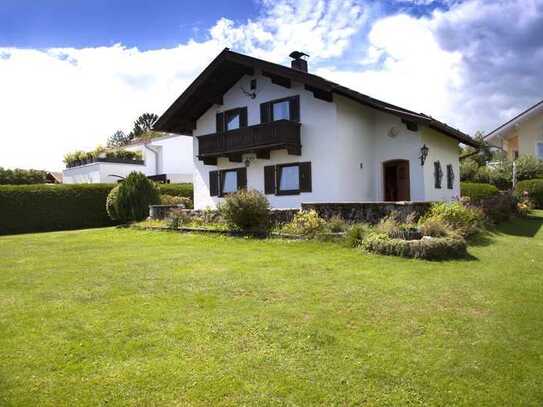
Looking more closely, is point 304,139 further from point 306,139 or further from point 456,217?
point 456,217

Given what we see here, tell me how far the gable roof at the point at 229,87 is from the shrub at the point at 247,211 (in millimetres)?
5098

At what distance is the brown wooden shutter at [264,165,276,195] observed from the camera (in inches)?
740

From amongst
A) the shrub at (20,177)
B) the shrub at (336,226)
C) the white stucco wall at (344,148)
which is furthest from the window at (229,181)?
the shrub at (20,177)

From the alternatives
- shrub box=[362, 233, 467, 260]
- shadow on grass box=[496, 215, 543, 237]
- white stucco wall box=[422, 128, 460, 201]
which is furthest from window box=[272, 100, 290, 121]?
shrub box=[362, 233, 467, 260]

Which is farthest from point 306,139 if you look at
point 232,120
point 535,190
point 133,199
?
point 535,190

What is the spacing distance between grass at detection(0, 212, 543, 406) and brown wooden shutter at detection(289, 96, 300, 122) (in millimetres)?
9699

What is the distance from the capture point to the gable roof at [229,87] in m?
16.2

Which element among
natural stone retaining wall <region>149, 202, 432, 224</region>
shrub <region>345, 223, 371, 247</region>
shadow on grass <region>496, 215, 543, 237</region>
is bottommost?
shadow on grass <region>496, 215, 543, 237</region>

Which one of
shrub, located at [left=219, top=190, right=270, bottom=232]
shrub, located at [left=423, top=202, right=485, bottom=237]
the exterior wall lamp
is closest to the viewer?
shrub, located at [left=423, top=202, right=485, bottom=237]

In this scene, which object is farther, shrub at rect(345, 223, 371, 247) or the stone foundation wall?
the stone foundation wall

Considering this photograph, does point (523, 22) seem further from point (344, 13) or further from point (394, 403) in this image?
point (394, 403)

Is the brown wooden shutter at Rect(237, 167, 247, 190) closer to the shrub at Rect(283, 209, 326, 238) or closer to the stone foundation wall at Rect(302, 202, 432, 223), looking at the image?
the shrub at Rect(283, 209, 326, 238)

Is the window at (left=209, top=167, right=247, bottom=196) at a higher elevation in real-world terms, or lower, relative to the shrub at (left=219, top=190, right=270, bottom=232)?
higher

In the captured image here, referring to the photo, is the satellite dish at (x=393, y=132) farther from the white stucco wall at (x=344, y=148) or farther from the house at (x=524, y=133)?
the house at (x=524, y=133)
